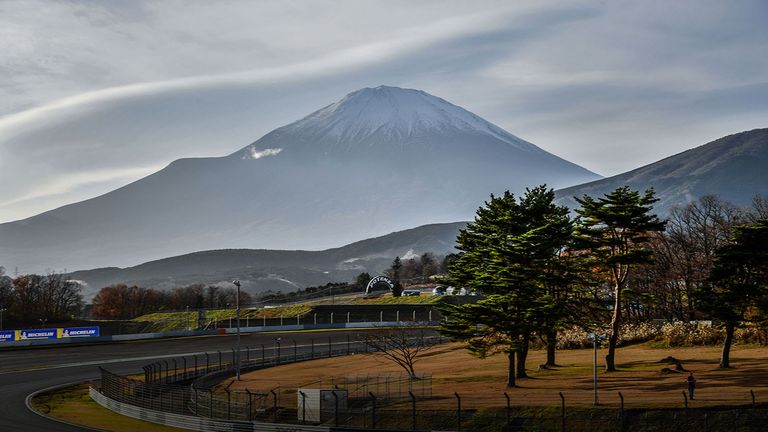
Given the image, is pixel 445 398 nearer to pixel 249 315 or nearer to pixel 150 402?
pixel 150 402

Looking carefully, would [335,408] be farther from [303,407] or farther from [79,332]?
[79,332]

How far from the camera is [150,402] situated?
209 ft

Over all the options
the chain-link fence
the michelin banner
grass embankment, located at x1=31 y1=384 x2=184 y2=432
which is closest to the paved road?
grass embankment, located at x1=31 y1=384 x2=184 y2=432

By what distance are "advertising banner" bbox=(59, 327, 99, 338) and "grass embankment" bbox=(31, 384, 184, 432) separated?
53.4m

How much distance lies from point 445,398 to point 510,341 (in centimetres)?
814

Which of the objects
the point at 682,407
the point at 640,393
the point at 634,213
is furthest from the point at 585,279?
the point at 682,407

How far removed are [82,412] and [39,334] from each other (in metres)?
69.1

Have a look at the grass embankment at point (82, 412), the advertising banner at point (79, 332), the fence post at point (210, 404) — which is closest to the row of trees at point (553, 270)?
the fence post at point (210, 404)

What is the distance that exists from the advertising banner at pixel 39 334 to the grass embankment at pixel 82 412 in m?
52.3

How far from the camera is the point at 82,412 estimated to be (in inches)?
2645

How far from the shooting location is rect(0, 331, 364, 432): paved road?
64125 millimetres

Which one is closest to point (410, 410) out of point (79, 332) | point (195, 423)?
point (195, 423)

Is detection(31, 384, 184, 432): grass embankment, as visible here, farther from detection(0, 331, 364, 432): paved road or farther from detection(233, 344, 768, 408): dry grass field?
detection(233, 344, 768, 408): dry grass field

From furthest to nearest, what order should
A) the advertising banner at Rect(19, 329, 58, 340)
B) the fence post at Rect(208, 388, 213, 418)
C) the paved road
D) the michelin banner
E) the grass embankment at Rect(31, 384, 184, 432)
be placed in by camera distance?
the advertising banner at Rect(19, 329, 58, 340)
the michelin banner
the paved road
the grass embankment at Rect(31, 384, 184, 432)
the fence post at Rect(208, 388, 213, 418)
